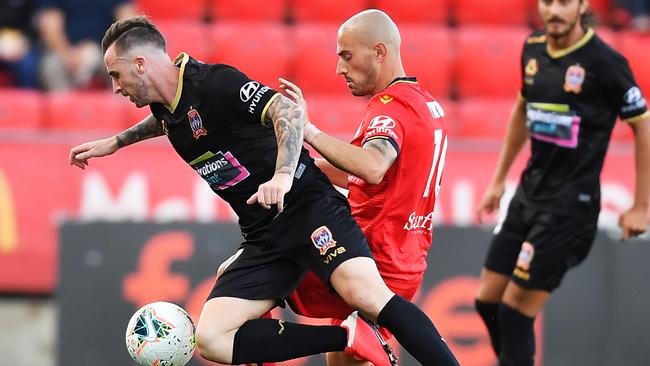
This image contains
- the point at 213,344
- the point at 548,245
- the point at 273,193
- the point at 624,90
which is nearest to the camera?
the point at 273,193

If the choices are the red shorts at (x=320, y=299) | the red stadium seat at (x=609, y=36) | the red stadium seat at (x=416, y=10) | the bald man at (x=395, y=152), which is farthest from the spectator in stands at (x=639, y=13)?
the red shorts at (x=320, y=299)

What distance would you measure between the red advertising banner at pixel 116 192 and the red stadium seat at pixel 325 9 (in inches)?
100

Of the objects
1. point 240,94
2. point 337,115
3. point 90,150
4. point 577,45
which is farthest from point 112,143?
point 337,115

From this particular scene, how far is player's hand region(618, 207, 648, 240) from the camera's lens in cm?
653

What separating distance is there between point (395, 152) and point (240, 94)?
Answer: 28.9 inches

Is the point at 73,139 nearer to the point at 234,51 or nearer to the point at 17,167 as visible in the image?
the point at 17,167

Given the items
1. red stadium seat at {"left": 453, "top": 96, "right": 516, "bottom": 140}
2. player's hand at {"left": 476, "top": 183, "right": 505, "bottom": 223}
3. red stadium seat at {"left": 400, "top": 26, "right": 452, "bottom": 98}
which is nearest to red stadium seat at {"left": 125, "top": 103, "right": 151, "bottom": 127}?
red stadium seat at {"left": 400, "top": 26, "right": 452, "bottom": 98}

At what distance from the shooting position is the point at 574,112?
6535 millimetres

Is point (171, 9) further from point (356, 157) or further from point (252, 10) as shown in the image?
point (356, 157)

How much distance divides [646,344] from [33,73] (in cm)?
583

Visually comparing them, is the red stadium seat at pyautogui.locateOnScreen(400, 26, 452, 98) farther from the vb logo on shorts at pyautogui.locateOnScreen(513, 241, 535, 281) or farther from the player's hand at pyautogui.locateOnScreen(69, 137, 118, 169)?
the player's hand at pyautogui.locateOnScreen(69, 137, 118, 169)

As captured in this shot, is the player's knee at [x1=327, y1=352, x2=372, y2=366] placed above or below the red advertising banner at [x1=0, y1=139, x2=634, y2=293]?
below

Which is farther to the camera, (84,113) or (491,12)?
(491,12)

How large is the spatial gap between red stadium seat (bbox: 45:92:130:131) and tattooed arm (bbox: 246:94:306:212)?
4.62 metres
